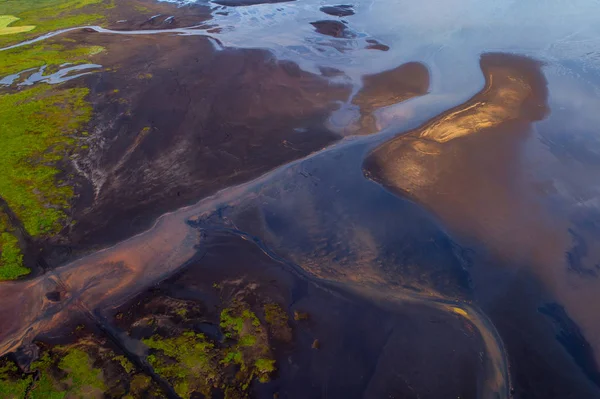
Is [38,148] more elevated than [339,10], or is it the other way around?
[339,10]

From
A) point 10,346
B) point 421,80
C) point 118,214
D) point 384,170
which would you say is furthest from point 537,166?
point 10,346

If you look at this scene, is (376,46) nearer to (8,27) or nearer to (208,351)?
(208,351)

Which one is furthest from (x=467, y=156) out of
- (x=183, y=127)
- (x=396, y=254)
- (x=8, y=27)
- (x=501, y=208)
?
(x=8, y=27)

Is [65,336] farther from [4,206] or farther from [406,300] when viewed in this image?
[406,300]

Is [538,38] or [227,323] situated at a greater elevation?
[538,38]

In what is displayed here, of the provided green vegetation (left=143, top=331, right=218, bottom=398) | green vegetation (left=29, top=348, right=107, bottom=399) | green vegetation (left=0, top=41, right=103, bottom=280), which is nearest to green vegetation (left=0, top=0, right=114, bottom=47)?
green vegetation (left=0, top=41, right=103, bottom=280)

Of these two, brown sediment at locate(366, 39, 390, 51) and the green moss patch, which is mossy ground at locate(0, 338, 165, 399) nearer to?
the green moss patch
